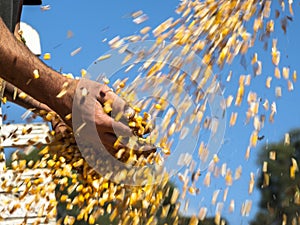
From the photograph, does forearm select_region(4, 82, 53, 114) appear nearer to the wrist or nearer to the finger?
the wrist

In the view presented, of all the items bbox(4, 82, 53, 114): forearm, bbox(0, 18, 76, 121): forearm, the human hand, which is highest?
bbox(4, 82, 53, 114): forearm

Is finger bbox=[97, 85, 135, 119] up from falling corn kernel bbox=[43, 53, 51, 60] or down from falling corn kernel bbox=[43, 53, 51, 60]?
down

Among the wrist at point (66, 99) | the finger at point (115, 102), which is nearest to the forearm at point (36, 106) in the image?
the wrist at point (66, 99)

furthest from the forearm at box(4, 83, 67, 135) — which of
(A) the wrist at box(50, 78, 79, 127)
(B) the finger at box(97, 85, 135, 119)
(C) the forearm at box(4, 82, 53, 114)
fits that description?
(B) the finger at box(97, 85, 135, 119)

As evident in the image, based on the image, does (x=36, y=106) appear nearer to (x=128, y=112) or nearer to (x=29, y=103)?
(x=29, y=103)

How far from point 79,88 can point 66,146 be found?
31 centimetres

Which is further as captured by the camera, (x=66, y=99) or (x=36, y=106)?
(x=36, y=106)

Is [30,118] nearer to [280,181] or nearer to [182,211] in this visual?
[182,211]

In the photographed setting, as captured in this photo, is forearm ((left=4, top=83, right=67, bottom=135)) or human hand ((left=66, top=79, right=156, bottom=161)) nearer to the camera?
human hand ((left=66, top=79, right=156, bottom=161))

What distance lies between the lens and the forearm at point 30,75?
223 cm

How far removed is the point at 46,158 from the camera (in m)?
2.54

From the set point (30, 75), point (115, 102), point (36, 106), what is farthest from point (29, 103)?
point (115, 102)

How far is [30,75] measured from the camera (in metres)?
2.28

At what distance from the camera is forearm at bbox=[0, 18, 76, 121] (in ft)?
7.33
